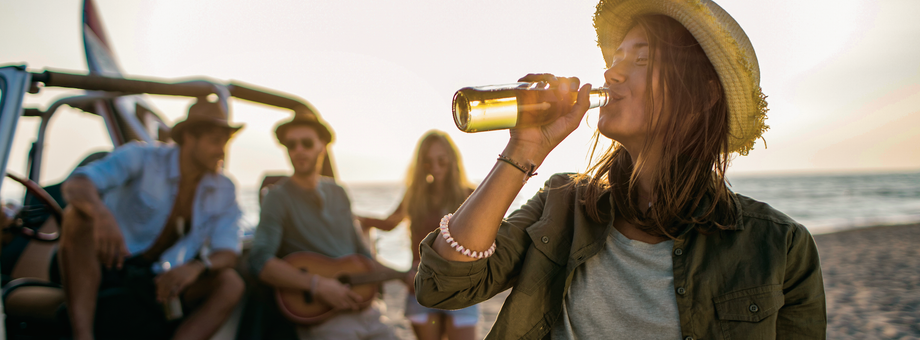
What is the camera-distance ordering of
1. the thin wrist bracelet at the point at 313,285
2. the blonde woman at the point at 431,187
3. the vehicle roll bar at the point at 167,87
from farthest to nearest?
the blonde woman at the point at 431,187 → the thin wrist bracelet at the point at 313,285 → the vehicle roll bar at the point at 167,87

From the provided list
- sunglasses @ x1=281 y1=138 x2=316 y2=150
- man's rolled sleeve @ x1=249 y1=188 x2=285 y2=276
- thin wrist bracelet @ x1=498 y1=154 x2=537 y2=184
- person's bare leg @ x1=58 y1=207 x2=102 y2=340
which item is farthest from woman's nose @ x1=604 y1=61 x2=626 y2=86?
person's bare leg @ x1=58 y1=207 x2=102 y2=340

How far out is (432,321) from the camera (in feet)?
11.7

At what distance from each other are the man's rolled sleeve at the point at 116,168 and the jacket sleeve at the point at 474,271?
2841 millimetres

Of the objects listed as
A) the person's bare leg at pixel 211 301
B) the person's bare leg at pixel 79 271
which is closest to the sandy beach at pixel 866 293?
the person's bare leg at pixel 211 301

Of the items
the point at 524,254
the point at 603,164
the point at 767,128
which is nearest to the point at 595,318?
the point at 524,254

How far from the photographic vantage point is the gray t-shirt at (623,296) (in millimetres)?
1267

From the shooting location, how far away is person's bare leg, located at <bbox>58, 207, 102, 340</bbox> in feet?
8.98

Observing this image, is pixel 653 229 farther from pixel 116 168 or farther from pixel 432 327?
pixel 116 168

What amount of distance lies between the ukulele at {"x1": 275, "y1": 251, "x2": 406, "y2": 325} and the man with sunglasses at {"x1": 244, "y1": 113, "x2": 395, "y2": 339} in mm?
63

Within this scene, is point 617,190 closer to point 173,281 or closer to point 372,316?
point 372,316

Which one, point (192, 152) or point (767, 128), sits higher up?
point (767, 128)

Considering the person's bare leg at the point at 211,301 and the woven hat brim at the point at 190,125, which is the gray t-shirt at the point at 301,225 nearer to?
the person's bare leg at the point at 211,301

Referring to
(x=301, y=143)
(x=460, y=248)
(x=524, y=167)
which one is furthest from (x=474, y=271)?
(x=301, y=143)

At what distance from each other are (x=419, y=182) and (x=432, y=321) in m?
1.22
